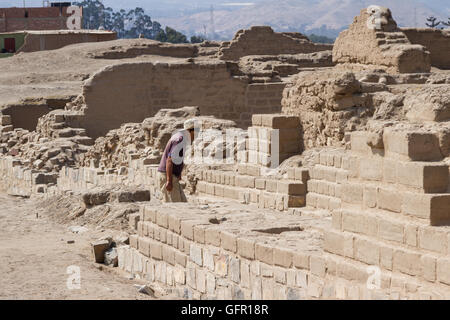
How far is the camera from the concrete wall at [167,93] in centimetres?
1939

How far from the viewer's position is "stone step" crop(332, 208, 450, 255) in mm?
5773

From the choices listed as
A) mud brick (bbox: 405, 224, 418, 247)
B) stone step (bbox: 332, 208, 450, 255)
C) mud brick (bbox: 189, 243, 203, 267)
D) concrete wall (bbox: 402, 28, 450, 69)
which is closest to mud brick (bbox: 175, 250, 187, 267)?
mud brick (bbox: 189, 243, 203, 267)

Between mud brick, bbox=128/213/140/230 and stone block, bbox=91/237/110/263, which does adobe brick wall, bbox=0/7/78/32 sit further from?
stone block, bbox=91/237/110/263

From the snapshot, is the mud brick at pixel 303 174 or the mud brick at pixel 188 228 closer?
the mud brick at pixel 188 228

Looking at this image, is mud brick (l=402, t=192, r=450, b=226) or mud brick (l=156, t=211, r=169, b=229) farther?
mud brick (l=156, t=211, r=169, b=229)

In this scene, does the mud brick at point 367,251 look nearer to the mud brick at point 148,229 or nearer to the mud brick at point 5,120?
the mud brick at point 148,229

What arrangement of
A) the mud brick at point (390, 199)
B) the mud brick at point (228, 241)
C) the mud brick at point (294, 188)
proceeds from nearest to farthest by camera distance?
the mud brick at point (390, 199)
the mud brick at point (228, 241)
the mud brick at point (294, 188)

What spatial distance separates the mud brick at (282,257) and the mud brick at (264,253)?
0.06 m

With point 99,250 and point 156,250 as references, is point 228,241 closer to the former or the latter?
point 156,250

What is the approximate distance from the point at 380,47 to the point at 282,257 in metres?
12.4

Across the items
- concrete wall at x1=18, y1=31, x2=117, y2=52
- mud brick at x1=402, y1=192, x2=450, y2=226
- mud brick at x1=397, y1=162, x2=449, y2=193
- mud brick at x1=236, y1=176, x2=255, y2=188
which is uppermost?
concrete wall at x1=18, y1=31, x2=117, y2=52

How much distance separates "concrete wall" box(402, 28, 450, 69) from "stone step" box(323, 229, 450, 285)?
1614cm

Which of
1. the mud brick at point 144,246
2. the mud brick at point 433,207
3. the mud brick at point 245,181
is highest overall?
the mud brick at point 433,207

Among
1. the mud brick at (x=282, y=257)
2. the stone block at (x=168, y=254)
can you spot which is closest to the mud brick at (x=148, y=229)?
the stone block at (x=168, y=254)
